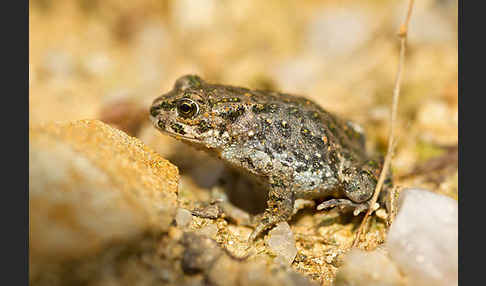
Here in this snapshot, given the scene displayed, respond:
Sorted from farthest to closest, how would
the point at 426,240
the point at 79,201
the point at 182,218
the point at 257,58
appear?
the point at 257,58, the point at 182,218, the point at 426,240, the point at 79,201

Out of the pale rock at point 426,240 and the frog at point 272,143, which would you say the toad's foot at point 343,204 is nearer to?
the frog at point 272,143

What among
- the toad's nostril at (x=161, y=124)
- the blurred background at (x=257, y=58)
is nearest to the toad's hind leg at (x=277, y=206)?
the toad's nostril at (x=161, y=124)

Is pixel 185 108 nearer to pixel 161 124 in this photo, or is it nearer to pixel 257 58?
pixel 161 124

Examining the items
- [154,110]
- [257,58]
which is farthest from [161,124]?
[257,58]

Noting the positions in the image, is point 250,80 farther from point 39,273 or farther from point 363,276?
point 39,273

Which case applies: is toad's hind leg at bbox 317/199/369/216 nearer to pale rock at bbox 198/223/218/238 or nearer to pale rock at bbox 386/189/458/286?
pale rock at bbox 386/189/458/286
